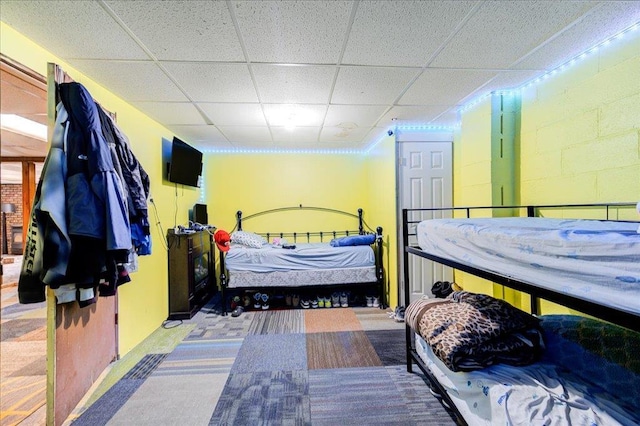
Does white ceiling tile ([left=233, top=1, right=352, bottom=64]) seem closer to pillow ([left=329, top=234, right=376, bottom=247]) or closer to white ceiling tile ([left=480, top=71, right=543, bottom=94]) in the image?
white ceiling tile ([left=480, top=71, right=543, bottom=94])

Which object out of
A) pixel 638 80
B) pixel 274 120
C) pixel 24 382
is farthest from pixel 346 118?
pixel 24 382

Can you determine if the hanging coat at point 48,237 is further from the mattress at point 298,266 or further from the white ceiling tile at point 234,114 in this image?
the mattress at point 298,266

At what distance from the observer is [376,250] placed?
3758 millimetres

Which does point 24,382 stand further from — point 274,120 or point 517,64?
point 517,64

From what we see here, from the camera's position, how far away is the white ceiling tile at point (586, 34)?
1310mm

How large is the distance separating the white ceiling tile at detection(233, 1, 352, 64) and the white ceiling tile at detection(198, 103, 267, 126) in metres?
0.85

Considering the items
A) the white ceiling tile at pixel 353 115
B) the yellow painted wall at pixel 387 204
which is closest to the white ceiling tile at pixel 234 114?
the white ceiling tile at pixel 353 115

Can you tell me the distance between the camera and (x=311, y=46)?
154 cm

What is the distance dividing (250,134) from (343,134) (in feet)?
4.16

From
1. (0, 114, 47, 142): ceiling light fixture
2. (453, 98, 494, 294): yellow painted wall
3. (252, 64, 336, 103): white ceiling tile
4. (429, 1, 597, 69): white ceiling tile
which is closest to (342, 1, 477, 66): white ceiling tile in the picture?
(429, 1, 597, 69): white ceiling tile

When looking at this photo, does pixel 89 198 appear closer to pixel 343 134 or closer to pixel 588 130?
pixel 343 134

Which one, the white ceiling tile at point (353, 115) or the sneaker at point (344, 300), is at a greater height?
the white ceiling tile at point (353, 115)

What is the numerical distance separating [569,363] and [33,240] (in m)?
2.91

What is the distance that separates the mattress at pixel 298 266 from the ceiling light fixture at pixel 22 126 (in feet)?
8.86
